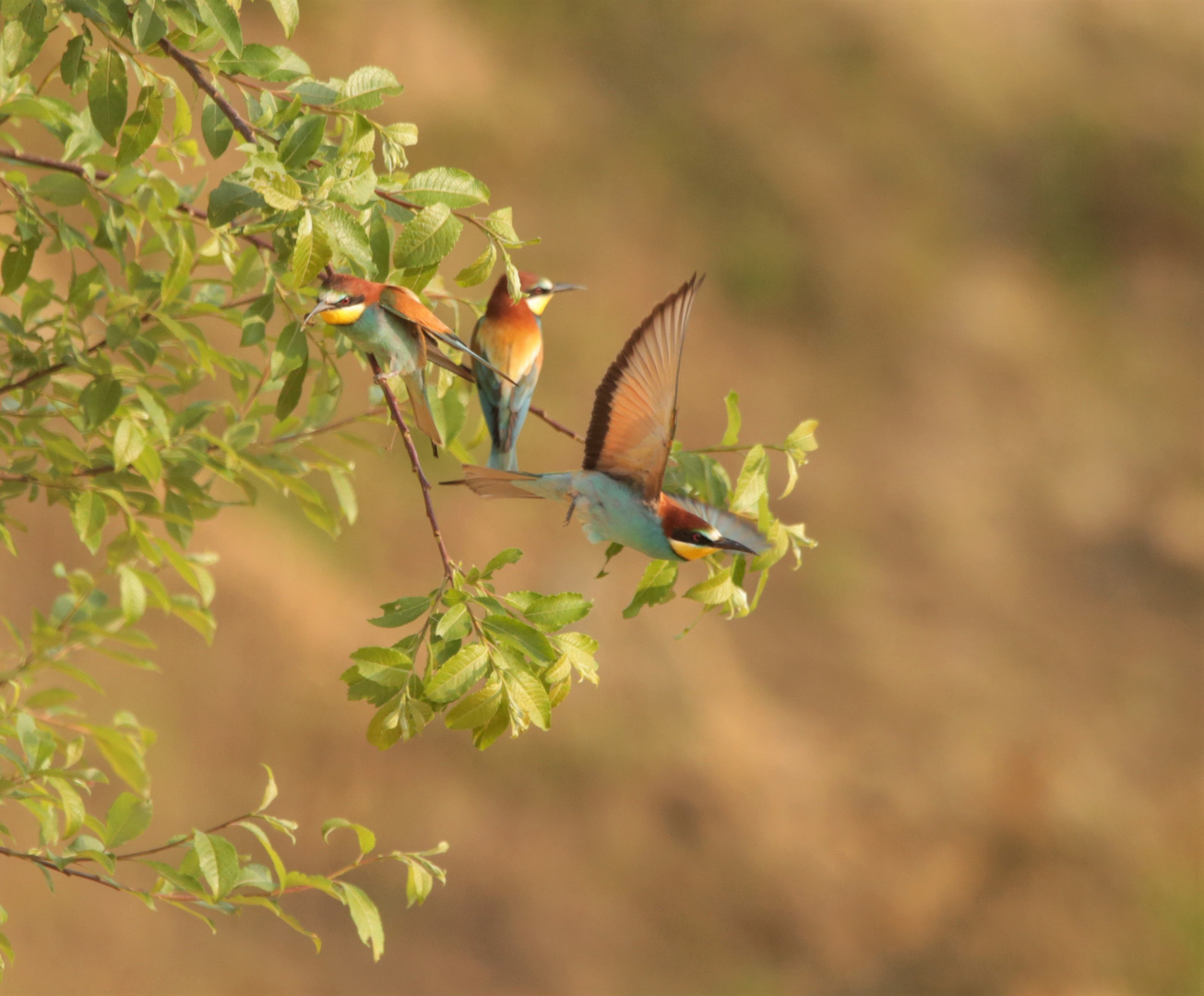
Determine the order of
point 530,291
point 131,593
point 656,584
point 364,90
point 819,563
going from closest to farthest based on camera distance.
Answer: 1. point 364,90
2. point 656,584
3. point 131,593
4. point 530,291
5. point 819,563

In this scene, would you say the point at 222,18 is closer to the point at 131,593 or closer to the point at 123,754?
the point at 131,593

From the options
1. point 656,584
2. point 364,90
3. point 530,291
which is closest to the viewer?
point 364,90

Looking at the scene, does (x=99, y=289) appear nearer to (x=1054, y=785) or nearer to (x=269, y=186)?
(x=269, y=186)

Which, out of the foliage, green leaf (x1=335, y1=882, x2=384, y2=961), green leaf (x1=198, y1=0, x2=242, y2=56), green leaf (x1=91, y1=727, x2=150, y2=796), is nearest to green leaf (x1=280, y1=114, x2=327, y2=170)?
the foliage

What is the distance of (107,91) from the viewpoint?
1.14 metres

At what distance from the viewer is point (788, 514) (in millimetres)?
5473

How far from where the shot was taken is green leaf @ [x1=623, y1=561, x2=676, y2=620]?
1.21 metres

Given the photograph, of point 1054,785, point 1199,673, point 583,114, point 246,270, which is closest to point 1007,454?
point 1199,673

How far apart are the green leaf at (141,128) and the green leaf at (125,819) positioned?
0.66 metres

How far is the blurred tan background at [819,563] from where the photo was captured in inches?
174

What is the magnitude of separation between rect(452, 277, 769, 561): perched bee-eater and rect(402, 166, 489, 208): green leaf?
20cm

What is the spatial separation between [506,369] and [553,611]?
580 millimetres

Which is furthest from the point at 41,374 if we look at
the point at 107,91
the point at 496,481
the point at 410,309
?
the point at 496,481

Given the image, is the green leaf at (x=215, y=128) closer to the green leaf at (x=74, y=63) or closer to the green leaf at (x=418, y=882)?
the green leaf at (x=74, y=63)
